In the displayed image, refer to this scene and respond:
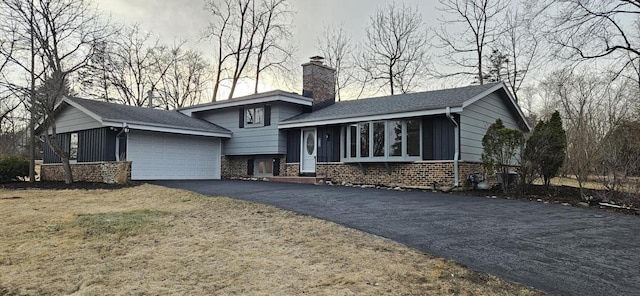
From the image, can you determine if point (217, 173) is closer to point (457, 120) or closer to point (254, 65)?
point (457, 120)

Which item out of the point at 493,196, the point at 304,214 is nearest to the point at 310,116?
the point at 493,196

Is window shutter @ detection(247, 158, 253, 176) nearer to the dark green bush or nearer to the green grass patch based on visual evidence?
the dark green bush

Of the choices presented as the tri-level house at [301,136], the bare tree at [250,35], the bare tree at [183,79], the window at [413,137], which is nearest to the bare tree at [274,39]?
the bare tree at [250,35]

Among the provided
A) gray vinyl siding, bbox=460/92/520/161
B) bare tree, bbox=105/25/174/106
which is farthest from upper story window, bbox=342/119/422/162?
bare tree, bbox=105/25/174/106

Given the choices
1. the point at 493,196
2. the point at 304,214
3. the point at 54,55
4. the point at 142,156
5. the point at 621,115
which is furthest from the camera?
the point at 621,115

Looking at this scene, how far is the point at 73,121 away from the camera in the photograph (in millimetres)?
16750

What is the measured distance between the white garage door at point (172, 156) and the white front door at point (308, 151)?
4665 millimetres

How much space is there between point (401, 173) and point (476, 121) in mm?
2932

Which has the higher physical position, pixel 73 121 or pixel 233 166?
pixel 73 121

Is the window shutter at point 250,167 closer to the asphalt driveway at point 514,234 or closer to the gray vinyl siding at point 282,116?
the gray vinyl siding at point 282,116

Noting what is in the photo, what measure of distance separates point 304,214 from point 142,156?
10829mm

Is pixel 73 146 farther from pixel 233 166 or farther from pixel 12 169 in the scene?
pixel 233 166

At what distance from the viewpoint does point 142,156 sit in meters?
15.3

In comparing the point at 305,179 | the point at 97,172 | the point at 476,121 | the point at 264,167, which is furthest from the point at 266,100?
the point at 476,121
